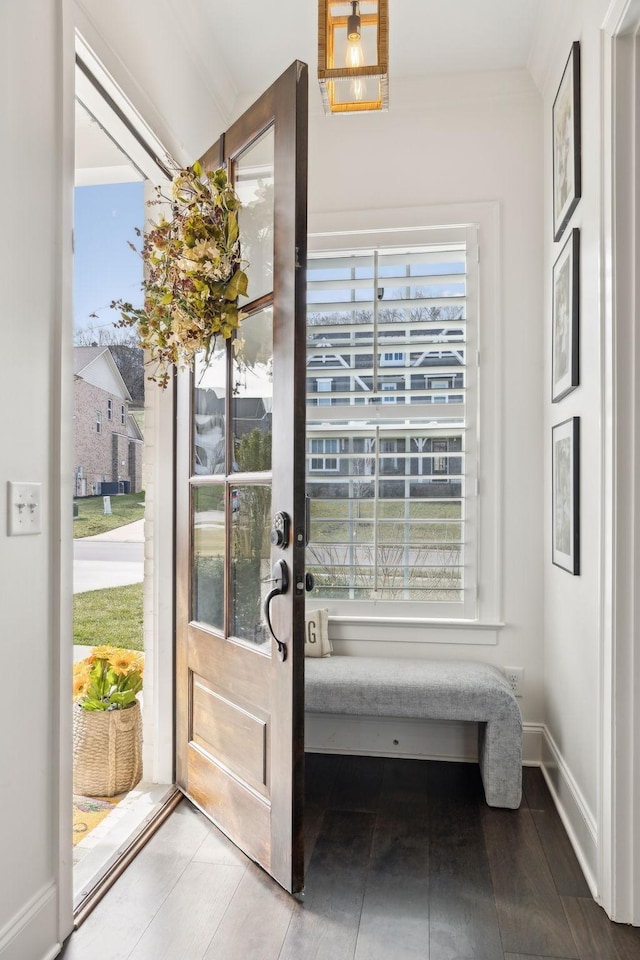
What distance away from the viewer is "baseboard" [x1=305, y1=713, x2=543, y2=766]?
2.92m

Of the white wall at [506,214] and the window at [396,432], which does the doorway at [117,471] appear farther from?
the white wall at [506,214]


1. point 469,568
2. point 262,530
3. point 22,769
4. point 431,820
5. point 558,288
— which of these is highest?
point 558,288

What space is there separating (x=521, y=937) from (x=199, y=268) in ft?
6.68

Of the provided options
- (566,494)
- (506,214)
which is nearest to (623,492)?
(566,494)

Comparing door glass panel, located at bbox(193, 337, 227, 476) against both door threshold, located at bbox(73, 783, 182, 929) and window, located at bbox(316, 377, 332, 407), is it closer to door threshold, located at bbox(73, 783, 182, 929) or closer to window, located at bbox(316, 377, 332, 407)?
window, located at bbox(316, 377, 332, 407)

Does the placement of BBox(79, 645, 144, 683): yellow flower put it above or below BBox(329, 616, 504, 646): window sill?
below

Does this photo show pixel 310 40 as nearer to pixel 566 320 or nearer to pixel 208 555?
pixel 566 320

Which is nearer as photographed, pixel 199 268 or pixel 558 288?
pixel 199 268

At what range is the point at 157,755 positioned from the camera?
2.61 m

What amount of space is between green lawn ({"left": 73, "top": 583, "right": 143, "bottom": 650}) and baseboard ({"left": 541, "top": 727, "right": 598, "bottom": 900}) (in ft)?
6.84

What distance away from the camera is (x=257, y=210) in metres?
2.17

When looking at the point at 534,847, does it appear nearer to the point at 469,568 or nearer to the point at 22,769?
the point at 469,568

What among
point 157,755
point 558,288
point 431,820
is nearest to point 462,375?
point 558,288

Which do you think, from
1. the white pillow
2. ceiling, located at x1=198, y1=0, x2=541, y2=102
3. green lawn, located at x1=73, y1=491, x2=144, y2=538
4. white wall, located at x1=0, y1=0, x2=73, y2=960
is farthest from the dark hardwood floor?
ceiling, located at x1=198, y1=0, x2=541, y2=102
